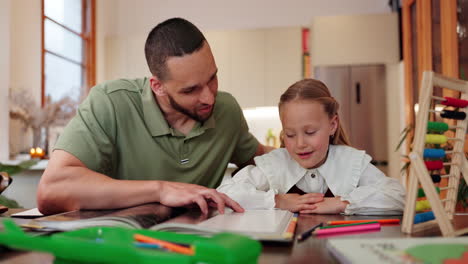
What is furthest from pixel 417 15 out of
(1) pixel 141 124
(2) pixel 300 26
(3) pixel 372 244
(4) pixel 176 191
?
(3) pixel 372 244

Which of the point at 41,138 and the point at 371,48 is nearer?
the point at 41,138

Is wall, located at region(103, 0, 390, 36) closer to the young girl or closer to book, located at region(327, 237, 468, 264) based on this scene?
the young girl

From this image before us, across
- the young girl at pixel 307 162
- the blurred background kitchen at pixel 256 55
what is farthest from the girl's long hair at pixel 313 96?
the blurred background kitchen at pixel 256 55

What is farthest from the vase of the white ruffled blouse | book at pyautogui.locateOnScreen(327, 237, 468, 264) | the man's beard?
book at pyautogui.locateOnScreen(327, 237, 468, 264)

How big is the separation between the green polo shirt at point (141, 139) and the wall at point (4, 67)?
7.97 feet

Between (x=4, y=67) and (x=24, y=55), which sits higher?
(x=24, y=55)

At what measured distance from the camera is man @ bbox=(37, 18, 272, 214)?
1.25 meters

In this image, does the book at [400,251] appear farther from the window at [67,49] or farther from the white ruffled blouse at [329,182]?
the window at [67,49]

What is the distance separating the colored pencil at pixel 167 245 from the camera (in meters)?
0.45

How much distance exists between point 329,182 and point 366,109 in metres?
3.22

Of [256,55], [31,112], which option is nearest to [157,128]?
[31,112]

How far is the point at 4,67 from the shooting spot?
346cm

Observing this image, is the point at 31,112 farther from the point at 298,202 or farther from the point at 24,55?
the point at 298,202

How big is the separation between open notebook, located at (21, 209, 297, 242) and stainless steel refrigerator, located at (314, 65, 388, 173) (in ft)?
11.9
